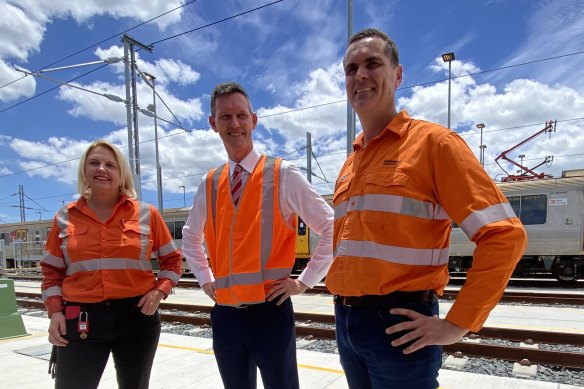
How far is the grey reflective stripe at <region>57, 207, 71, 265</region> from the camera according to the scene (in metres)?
2.54

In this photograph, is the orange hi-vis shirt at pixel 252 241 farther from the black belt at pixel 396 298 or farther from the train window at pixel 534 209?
the train window at pixel 534 209

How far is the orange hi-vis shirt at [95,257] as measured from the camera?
8.23ft

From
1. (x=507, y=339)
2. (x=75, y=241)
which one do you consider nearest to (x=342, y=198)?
(x=75, y=241)

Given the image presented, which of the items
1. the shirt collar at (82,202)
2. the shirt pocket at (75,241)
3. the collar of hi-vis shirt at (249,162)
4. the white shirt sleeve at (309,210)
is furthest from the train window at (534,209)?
the shirt pocket at (75,241)

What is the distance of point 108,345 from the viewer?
254 centimetres

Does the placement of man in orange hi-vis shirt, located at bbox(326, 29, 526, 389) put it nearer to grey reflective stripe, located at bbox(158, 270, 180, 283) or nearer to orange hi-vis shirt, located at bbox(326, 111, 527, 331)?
orange hi-vis shirt, located at bbox(326, 111, 527, 331)

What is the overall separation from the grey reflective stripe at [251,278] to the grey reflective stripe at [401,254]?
2.31 feet

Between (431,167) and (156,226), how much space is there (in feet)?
6.63

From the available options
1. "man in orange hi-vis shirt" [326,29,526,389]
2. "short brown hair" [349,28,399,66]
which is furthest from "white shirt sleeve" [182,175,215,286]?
"short brown hair" [349,28,399,66]

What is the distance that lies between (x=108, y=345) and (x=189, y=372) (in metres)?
2.33

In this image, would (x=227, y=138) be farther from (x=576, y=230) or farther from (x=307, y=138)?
(x=307, y=138)

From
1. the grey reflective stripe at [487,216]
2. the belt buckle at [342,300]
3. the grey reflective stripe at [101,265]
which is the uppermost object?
the grey reflective stripe at [487,216]

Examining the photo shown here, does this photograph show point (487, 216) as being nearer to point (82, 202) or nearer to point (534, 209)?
point (82, 202)

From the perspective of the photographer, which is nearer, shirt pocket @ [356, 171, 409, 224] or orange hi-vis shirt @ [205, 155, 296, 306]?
shirt pocket @ [356, 171, 409, 224]
